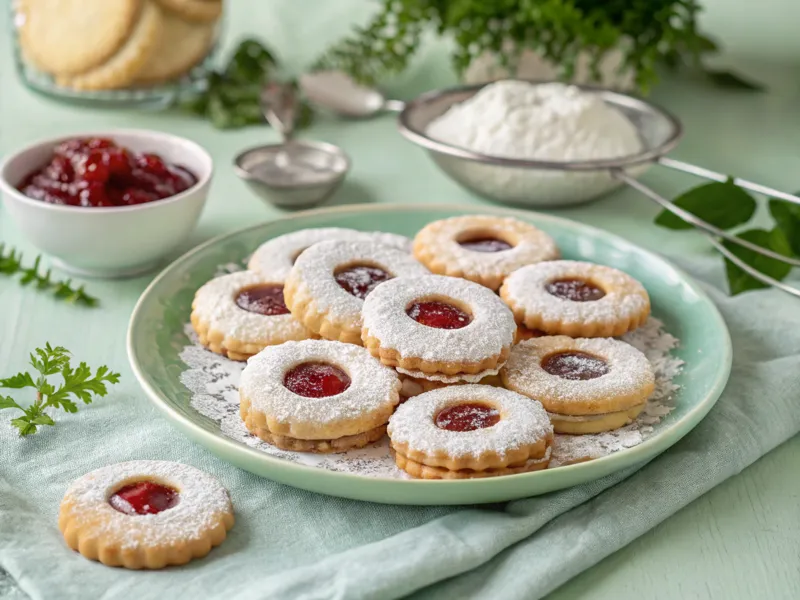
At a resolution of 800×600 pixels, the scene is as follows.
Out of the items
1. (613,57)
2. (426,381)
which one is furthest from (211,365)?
(613,57)

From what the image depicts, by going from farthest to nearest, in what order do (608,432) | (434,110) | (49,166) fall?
(434,110), (49,166), (608,432)

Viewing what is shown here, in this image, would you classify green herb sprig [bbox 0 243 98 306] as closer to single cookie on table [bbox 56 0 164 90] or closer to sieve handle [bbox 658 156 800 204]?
single cookie on table [bbox 56 0 164 90]

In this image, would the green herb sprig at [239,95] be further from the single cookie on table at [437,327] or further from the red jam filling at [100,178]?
the single cookie on table at [437,327]

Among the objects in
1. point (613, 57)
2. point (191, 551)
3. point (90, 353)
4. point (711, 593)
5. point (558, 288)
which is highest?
point (613, 57)

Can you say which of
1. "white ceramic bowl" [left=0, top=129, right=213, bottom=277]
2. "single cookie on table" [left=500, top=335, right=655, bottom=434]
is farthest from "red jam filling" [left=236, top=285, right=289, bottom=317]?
"single cookie on table" [left=500, top=335, right=655, bottom=434]

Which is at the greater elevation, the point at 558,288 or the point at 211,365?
the point at 558,288

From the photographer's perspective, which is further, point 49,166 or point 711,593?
point 49,166

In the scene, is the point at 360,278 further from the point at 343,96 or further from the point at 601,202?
the point at 343,96

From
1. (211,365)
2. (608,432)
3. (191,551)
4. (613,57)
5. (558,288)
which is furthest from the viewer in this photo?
(613,57)

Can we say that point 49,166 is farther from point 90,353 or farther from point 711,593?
point 711,593
